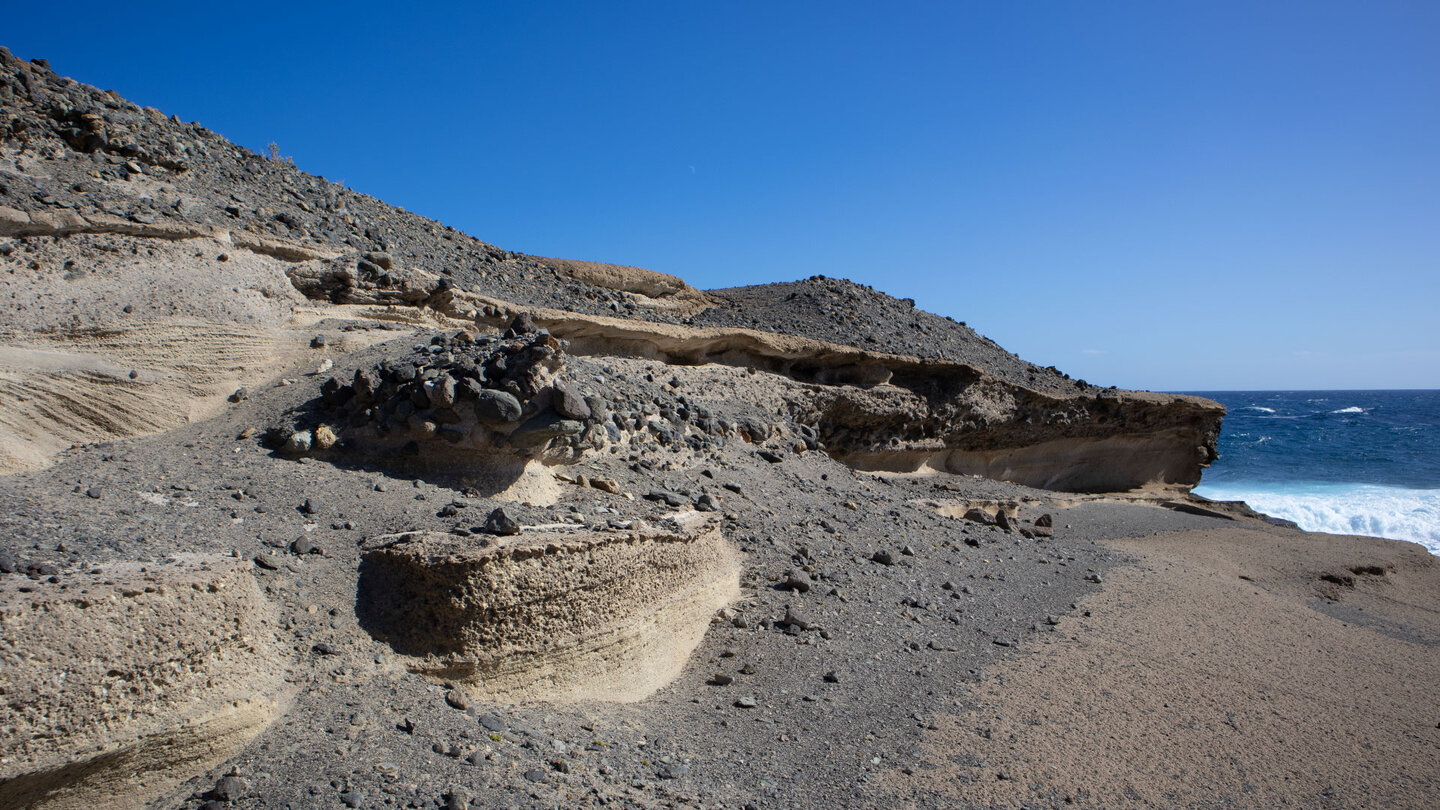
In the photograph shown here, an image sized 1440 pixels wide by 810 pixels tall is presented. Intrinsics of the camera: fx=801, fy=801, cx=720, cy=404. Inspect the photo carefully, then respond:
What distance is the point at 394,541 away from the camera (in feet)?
13.0

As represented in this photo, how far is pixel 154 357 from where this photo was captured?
5.53 metres

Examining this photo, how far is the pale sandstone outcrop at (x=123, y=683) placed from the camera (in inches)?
98.9

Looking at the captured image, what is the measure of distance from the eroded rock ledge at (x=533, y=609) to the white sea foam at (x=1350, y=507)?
16.8 m

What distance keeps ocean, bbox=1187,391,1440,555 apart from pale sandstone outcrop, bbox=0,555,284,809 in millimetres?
20484

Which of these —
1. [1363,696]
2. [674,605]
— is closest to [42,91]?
[674,605]

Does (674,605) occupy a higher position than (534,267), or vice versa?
(534,267)

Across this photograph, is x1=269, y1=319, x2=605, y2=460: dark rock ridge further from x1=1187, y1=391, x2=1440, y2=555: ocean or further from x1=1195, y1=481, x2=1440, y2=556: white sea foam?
x1=1187, y1=391, x2=1440, y2=555: ocean

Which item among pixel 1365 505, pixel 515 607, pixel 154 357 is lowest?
pixel 1365 505

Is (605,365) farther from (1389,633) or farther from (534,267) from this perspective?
(1389,633)

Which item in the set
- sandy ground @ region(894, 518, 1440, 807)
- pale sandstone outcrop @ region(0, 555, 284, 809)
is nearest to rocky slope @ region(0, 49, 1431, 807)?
pale sandstone outcrop @ region(0, 555, 284, 809)

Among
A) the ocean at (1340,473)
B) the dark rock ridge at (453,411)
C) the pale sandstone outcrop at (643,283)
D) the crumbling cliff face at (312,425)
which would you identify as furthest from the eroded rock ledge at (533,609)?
the ocean at (1340,473)

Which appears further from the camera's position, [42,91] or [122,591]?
[42,91]

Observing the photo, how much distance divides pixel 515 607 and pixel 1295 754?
4240mm

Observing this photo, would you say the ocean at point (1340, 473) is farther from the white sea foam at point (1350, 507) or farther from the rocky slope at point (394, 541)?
the rocky slope at point (394, 541)
